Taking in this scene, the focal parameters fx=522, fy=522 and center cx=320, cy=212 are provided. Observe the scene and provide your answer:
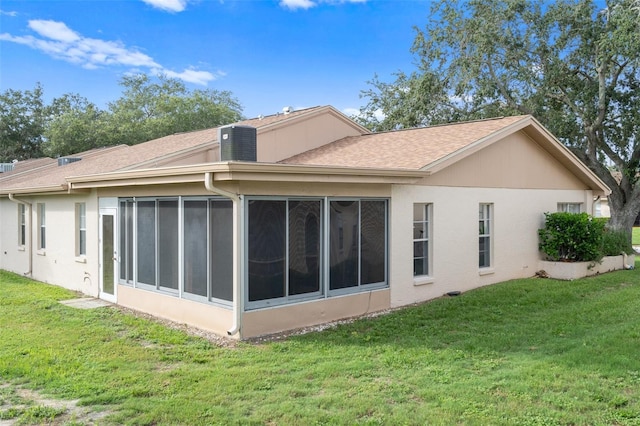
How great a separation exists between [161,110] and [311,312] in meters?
33.5

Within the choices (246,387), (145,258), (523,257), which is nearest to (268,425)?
(246,387)

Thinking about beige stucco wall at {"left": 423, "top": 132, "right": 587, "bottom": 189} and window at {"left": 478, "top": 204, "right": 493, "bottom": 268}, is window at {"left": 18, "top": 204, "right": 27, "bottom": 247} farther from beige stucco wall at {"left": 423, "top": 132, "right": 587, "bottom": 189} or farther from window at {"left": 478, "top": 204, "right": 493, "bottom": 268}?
window at {"left": 478, "top": 204, "right": 493, "bottom": 268}

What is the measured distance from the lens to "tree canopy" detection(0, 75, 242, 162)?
113ft

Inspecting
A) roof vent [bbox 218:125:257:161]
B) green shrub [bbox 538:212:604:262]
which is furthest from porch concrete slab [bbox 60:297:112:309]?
green shrub [bbox 538:212:604:262]

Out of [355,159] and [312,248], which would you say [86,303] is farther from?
[355,159]

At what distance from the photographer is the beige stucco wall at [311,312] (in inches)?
312

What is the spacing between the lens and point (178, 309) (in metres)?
9.00

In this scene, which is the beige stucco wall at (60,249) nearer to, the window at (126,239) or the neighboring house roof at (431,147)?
the window at (126,239)

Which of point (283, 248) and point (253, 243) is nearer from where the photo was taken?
point (253, 243)

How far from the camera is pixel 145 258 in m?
9.83

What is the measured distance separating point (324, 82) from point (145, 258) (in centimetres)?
1972

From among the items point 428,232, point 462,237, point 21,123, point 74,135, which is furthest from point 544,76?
point 21,123

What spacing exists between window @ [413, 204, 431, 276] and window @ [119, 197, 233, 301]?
4302 millimetres

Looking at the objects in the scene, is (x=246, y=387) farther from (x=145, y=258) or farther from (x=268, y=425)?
(x=145, y=258)
